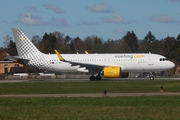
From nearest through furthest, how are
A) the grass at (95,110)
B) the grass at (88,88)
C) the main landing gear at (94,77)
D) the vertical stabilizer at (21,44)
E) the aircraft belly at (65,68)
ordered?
the grass at (95,110)
the grass at (88,88)
the main landing gear at (94,77)
the vertical stabilizer at (21,44)
the aircraft belly at (65,68)

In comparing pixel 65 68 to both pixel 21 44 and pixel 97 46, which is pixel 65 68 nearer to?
pixel 21 44

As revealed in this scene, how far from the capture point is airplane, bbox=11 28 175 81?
56.3m

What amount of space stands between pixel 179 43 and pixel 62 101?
355 feet

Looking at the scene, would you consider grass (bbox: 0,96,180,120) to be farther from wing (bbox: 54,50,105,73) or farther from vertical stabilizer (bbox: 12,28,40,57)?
vertical stabilizer (bbox: 12,28,40,57)

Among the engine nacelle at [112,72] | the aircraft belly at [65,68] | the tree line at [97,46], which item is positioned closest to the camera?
the engine nacelle at [112,72]

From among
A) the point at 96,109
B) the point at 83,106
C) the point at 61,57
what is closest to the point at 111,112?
the point at 96,109

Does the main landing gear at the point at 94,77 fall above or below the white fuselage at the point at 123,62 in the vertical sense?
below

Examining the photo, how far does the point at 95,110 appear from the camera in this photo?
2120 centimetres

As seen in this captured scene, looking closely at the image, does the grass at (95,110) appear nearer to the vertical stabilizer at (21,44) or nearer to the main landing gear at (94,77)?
the main landing gear at (94,77)

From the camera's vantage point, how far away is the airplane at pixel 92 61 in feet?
185

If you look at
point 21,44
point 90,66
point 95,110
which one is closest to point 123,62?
point 90,66

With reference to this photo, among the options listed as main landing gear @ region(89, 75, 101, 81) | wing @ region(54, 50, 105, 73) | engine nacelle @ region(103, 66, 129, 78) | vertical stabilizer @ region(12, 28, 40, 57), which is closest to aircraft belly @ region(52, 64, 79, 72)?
wing @ region(54, 50, 105, 73)

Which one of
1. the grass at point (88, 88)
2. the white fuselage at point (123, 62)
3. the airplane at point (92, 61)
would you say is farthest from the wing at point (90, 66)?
the grass at point (88, 88)

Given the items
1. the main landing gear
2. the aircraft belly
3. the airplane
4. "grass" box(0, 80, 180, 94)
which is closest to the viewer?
"grass" box(0, 80, 180, 94)
